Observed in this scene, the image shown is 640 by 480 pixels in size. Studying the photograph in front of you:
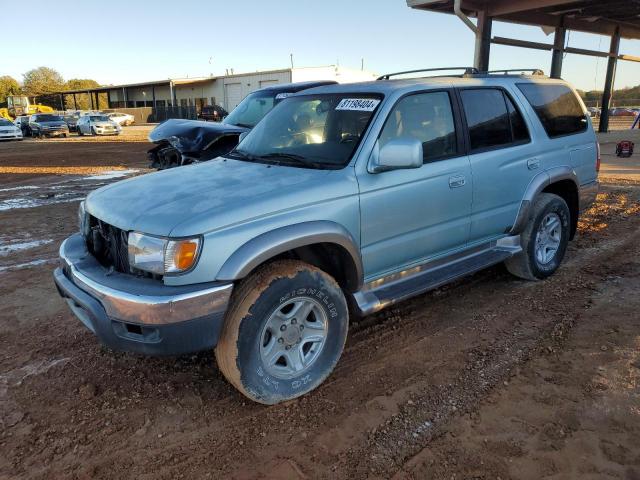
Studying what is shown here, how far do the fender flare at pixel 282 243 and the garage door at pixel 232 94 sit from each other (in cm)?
4676

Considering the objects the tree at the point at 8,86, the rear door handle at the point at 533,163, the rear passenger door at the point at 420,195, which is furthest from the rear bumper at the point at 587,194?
the tree at the point at 8,86

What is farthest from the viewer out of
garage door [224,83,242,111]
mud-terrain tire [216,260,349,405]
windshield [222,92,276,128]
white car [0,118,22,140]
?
garage door [224,83,242,111]

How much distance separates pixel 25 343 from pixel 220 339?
201 centimetres

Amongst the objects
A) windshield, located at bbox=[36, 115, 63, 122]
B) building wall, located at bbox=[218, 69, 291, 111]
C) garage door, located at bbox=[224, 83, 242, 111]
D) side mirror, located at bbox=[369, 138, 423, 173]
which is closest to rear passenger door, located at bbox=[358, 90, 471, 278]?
side mirror, located at bbox=[369, 138, 423, 173]

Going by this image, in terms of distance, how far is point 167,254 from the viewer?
263cm

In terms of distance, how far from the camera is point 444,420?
2846 millimetres

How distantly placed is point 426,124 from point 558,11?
14.6 m

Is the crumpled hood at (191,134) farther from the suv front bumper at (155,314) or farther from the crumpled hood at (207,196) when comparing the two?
the suv front bumper at (155,314)

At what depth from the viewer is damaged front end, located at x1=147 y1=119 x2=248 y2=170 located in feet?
24.5

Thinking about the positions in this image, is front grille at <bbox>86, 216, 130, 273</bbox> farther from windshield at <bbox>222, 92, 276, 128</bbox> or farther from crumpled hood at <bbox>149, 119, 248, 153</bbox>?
windshield at <bbox>222, 92, 276, 128</bbox>

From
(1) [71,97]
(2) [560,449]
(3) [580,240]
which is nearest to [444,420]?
(2) [560,449]

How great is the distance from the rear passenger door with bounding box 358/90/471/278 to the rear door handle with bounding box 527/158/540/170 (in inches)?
35.7

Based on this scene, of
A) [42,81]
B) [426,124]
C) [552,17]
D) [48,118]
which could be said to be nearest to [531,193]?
[426,124]

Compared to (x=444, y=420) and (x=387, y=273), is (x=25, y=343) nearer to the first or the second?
(x=387, y=273)
